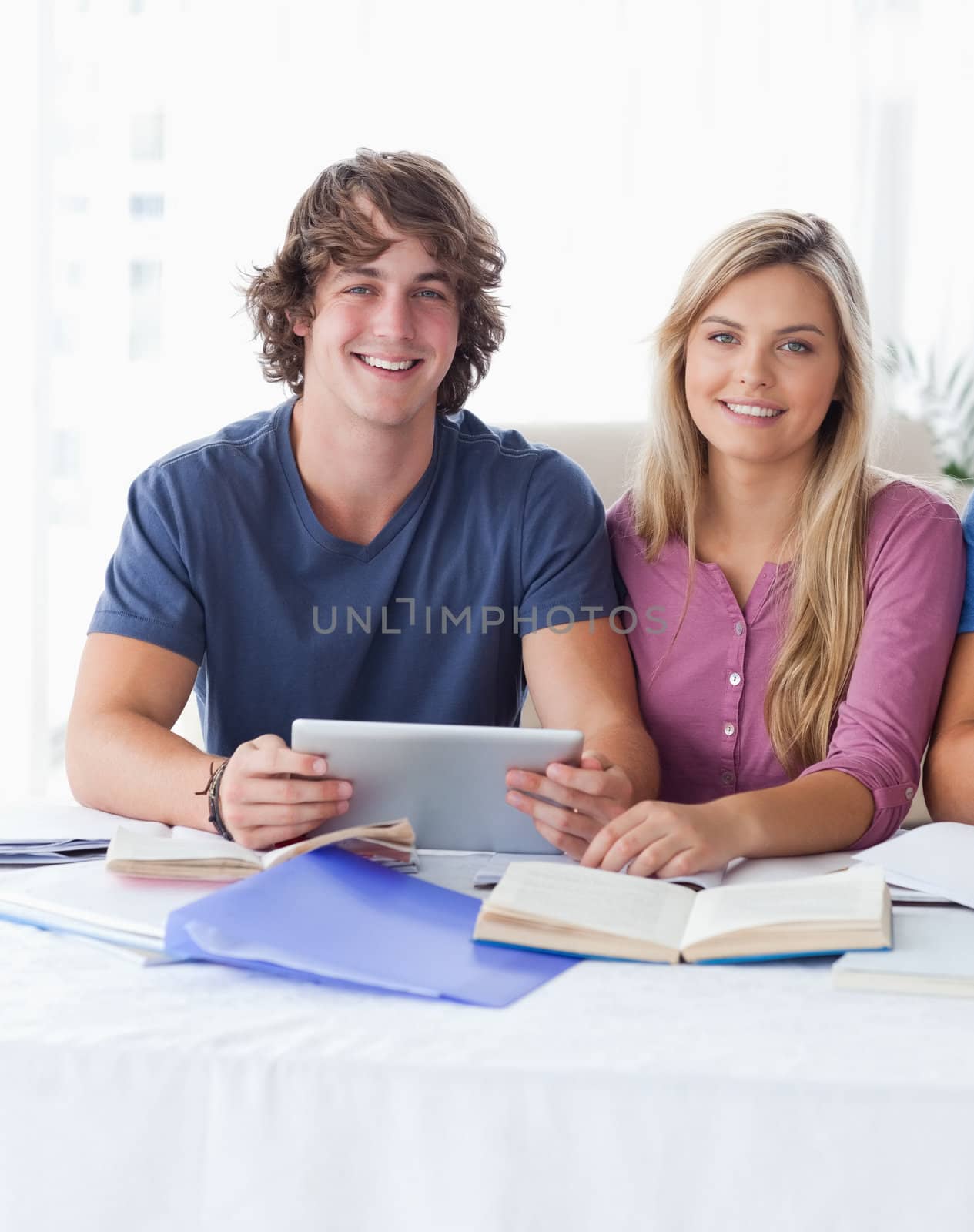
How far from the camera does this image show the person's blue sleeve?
143cm

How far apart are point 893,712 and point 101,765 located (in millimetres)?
824

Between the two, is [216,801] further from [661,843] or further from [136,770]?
[661,843]

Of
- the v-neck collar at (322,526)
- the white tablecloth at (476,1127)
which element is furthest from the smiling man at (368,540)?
the white tablecloth at (476,1127)

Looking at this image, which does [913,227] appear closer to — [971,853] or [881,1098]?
[971,853]

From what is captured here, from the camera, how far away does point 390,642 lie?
1567 mm

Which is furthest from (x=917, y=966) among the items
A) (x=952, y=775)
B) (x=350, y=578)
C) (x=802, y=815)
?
(x=350, y=578)

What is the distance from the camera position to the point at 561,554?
1.55 meters

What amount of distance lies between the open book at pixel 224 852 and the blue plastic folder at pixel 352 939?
0.05 m

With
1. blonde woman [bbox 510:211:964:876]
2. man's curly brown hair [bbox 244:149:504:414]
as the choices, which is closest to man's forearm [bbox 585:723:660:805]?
blonde woman [bbox 510:211:964:876]

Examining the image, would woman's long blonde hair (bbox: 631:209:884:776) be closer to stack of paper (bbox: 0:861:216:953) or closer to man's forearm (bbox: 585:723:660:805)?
man's forearm (bbox: 585:723:660:805)

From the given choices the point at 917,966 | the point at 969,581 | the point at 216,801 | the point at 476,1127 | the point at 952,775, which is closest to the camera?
the point at 476,1127

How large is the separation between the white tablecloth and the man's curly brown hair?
1.01 metres

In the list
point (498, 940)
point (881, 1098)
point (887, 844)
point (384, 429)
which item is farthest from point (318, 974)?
point (384, 429)

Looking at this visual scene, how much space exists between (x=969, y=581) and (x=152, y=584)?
0.93m
